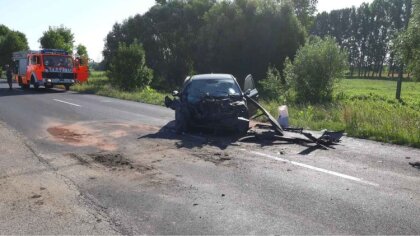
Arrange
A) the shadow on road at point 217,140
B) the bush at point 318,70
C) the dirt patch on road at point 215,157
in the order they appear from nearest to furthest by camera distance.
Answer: the dirt patch on road at point 215,157 < the shadow on road at point 217,140 < the bush at point 318,70

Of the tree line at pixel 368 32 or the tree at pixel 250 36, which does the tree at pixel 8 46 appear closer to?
the tree at pixel 250 36

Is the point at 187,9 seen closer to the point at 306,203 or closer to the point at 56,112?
the point at 56,112

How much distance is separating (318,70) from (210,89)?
1162cm

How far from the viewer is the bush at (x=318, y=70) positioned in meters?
21.5

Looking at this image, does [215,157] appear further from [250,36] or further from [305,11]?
[305,11]

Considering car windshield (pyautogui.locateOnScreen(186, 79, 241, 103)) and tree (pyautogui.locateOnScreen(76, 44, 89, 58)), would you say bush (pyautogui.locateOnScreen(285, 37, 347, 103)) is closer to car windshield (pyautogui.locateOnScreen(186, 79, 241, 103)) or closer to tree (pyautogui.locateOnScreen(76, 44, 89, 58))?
car windshield (pyautogui.locateOnScreen(186, 79, 241, 103))

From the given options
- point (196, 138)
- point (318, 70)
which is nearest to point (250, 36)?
point (318, 70)

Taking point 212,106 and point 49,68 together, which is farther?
point 49,68

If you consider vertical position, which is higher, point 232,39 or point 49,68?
point 232,39

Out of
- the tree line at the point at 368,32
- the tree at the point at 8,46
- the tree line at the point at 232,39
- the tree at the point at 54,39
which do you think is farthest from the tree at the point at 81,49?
the tree line at the point at 368,32

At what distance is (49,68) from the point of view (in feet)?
93.1

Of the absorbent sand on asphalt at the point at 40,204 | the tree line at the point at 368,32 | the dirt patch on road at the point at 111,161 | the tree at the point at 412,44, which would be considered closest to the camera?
the absorbent sand on asphalt at the point at 40,204

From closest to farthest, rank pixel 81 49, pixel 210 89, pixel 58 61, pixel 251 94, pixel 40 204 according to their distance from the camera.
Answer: pixel 40 204, pixel 210 89, pixel 251 94, pixel 58 61, pixel 81 49

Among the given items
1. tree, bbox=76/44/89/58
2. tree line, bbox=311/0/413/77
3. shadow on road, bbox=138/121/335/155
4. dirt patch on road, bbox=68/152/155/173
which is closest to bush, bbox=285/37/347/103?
shadow on road, bbox=138/121/335/155
